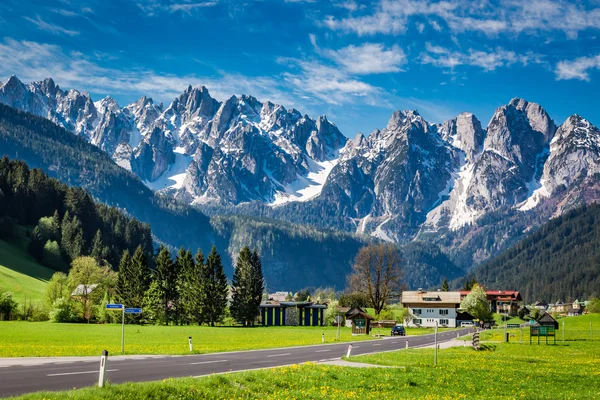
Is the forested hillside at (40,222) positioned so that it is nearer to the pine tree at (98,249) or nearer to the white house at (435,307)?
the pine tree at (98,249)

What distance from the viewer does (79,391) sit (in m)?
20.9

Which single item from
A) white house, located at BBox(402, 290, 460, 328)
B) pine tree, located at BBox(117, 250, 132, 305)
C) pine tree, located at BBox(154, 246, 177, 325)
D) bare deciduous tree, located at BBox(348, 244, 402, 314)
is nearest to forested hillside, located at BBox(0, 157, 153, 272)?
pine tree, located at BBox(117, 250, 132, 305)

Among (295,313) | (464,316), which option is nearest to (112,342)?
(295,313)

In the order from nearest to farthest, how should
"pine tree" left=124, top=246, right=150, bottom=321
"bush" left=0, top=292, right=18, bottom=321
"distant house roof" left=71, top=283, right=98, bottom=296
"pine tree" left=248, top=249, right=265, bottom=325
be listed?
"bush" left=0, top=292, right=18, bottom=321
"pine tree" left=124, top=246, right=150, bottom=321
"distant house roof" left=71, top=283, right=98, bottom=296
"pine tree" left=248, top=249, right=265, bottom=325

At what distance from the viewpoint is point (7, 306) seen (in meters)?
102

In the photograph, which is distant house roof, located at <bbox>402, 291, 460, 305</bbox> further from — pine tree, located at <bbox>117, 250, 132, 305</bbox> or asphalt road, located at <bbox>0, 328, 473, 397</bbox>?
asphalt road, located at <bbox>0, 328, 473, 397</bbox>

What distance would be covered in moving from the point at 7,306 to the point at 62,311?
8619mm

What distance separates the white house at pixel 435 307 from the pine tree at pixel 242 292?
42.6 m

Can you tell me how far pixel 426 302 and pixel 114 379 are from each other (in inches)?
5278

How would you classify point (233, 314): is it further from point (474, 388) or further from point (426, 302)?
point (474, 388)

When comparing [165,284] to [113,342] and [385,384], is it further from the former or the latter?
[385,384]

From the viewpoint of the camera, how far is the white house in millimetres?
150250

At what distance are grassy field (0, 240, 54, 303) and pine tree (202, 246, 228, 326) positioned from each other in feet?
109

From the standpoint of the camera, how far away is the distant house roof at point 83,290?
117 m
